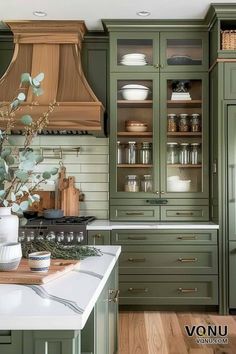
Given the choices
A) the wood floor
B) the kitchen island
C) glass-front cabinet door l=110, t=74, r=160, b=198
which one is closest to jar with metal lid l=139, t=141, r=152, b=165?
glass-front cabinet door l=110, t=74, r=160, b=198

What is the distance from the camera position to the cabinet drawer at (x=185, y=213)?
13.2 feet

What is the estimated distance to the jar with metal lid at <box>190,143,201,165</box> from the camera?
404 cm

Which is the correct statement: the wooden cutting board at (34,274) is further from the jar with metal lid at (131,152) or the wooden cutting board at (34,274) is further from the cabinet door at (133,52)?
Answer: the cabinet door at (133,52)

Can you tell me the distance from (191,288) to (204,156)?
4.08 ft

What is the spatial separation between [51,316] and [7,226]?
69 centimetres

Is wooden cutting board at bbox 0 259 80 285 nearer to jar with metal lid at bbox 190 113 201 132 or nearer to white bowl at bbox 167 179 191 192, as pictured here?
white bowl at bbox 167 179 191 192

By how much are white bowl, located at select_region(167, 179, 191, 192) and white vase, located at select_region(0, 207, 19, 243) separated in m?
2.46

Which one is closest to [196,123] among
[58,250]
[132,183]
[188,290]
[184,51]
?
[184,51]

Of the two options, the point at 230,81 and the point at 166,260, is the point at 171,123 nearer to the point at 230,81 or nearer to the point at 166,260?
the point at 230,81

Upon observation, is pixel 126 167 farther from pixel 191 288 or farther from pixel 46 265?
pixel 46 265

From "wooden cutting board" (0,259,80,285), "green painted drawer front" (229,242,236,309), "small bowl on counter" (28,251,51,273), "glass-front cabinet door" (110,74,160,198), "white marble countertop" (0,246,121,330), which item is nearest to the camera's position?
"white marble countertop" (0,246,121,330)

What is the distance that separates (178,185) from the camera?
4.06m

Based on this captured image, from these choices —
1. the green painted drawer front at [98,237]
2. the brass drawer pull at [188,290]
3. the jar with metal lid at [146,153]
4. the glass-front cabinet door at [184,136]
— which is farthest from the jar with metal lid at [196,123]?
the brass drawer pull at [188,290]

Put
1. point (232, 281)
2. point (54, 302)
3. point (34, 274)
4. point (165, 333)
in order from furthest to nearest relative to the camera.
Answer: point (232, 281), point (165, 333), point (34, 274), point (54, 302)
